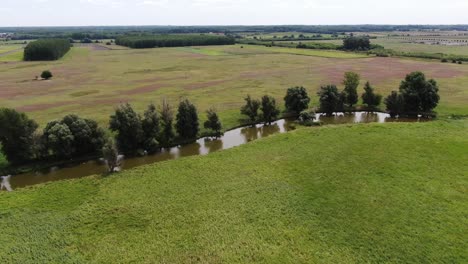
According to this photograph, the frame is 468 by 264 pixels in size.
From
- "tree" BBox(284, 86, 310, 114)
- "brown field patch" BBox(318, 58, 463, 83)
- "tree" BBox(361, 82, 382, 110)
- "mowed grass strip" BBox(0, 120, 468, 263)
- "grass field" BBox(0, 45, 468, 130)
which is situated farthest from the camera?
"brown field patch" BBox(318, 58, 463, 83)

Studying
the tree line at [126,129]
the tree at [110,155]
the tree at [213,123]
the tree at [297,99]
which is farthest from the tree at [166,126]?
the tree at [297,99]

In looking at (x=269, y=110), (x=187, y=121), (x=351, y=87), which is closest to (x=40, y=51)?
(x=187, y=121)

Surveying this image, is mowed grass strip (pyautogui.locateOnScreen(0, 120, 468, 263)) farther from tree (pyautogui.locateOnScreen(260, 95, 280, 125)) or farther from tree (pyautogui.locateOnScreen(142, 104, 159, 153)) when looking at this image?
tree (pyautogui.locateOnScreen(260, 95, 280, 125))

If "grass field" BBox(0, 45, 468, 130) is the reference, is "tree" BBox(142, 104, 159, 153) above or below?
below

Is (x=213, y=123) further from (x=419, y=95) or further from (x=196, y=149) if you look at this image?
(x=419, y=95)

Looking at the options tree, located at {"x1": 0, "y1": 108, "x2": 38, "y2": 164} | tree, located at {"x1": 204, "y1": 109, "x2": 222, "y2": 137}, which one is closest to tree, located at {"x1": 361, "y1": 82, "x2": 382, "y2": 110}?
tree, located at {"x1": 204, "y1": 109, "x2": 222, "y2": 137}

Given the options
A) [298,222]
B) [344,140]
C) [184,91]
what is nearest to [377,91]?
[344,140]

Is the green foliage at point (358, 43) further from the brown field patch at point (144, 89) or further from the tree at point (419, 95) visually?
the brown field patch at point (144, 89)
